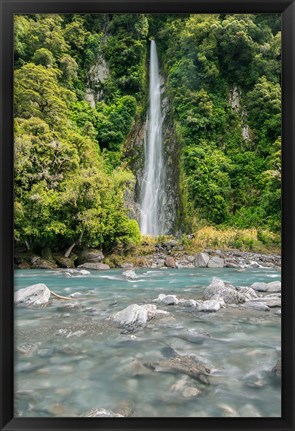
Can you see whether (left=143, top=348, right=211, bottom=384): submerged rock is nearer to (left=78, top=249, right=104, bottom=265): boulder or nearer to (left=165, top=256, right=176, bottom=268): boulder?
(left=165, top=256, right=176, bottom=268): boulder

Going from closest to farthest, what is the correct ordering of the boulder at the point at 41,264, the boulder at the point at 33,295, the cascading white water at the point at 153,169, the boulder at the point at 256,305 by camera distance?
1. the boulder at the point at 33,295
2. the boulder at the point at 256,305
3. the boulder at the point at 41,264
4. the cascading white water at the point at 153,169

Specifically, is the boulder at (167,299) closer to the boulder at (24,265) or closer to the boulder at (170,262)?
the boulder at (170,262)

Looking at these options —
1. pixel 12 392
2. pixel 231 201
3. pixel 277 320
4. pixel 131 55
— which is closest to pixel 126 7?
pixel 131 55

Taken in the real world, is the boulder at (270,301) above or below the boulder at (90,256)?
below

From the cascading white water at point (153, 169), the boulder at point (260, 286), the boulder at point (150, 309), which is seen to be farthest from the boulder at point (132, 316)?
the boulder at point (260, 286)

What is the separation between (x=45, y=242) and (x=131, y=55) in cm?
131

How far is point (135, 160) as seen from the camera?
6.86 ft

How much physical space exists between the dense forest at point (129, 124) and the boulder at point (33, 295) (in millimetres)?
269

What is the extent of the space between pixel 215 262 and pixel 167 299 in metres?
0.37

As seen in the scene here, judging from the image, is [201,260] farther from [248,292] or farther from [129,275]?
[129,275]

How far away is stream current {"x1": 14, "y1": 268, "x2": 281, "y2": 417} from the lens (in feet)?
4.20

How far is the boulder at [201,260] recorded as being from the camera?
5.75 ft

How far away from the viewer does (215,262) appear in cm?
180

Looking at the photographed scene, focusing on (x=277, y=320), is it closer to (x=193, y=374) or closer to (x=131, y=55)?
(x=193, y=374)
